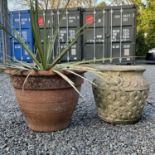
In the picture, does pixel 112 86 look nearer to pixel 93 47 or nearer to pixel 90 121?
pixel 90 121

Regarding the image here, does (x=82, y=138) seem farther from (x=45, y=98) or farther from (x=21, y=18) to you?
(x=21, y=18)

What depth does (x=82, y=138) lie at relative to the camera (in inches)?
90.4

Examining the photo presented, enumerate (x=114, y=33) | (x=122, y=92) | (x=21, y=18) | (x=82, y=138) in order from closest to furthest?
(x=82, y=138) → (x=122, y=92) → (x=114, y=33) → (x=21, y=18)

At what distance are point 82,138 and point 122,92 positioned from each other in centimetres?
55

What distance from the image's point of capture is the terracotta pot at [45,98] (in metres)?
2.28

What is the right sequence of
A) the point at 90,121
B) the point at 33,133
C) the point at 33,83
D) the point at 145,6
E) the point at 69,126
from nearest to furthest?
1. the point at 33,83
2. the point at 33,133
3. the point at 69,126
4. the point at 90,121
5. the point at 145,6

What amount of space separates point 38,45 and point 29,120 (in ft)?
2.13

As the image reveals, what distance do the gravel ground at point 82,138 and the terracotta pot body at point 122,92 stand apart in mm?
110

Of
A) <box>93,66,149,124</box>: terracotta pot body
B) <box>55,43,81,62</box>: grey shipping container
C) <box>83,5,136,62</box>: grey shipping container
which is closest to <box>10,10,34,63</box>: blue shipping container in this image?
<box>55,43,81,62</box>: grey shipping container

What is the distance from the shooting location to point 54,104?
7.65 feet

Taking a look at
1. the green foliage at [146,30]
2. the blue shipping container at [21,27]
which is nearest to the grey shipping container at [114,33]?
the blue shipping container at [21,27]

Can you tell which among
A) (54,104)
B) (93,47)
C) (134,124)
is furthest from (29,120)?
(93,47)

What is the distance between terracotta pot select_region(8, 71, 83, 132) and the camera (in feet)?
7.49

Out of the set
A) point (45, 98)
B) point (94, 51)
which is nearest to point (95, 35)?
point (94, 51)
